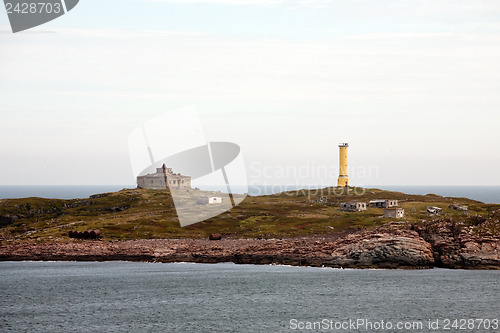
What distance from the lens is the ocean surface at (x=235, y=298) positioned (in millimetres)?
71688

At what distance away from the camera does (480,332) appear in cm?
6762

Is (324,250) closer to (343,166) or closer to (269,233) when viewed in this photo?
(269,233)

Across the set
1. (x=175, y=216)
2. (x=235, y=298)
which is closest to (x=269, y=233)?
(x=175, y=216)

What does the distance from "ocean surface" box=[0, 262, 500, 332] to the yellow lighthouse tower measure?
8633 centimetres

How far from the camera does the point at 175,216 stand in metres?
158

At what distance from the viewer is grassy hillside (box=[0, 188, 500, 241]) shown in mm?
135250

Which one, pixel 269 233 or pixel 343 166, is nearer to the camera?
pixel 269 233

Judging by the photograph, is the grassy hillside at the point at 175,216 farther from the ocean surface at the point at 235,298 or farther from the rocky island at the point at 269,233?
the ocean surface at the point at 235,298

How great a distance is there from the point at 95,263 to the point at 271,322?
5466cm

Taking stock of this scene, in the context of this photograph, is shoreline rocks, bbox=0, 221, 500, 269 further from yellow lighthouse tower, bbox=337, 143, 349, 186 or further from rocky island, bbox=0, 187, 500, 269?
yellow lighthouse tower, bbox=337, 143, 349, 186

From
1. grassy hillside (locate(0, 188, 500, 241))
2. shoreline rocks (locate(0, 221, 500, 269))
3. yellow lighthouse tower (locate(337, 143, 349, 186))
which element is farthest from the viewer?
yellow lighthouse tower (locate(337, 143, 349, 186))

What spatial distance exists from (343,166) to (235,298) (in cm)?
11337

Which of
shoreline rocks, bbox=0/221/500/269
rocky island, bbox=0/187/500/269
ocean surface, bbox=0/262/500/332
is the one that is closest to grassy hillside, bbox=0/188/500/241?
rocky island, bbox=0/187/500/269

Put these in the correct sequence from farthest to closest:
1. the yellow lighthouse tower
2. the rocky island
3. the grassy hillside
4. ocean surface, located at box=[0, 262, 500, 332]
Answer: the yellow lighthouse tower → the grassy hillside → the rocky island → ocean surface, located at box=[0, 262, 500, 332]
